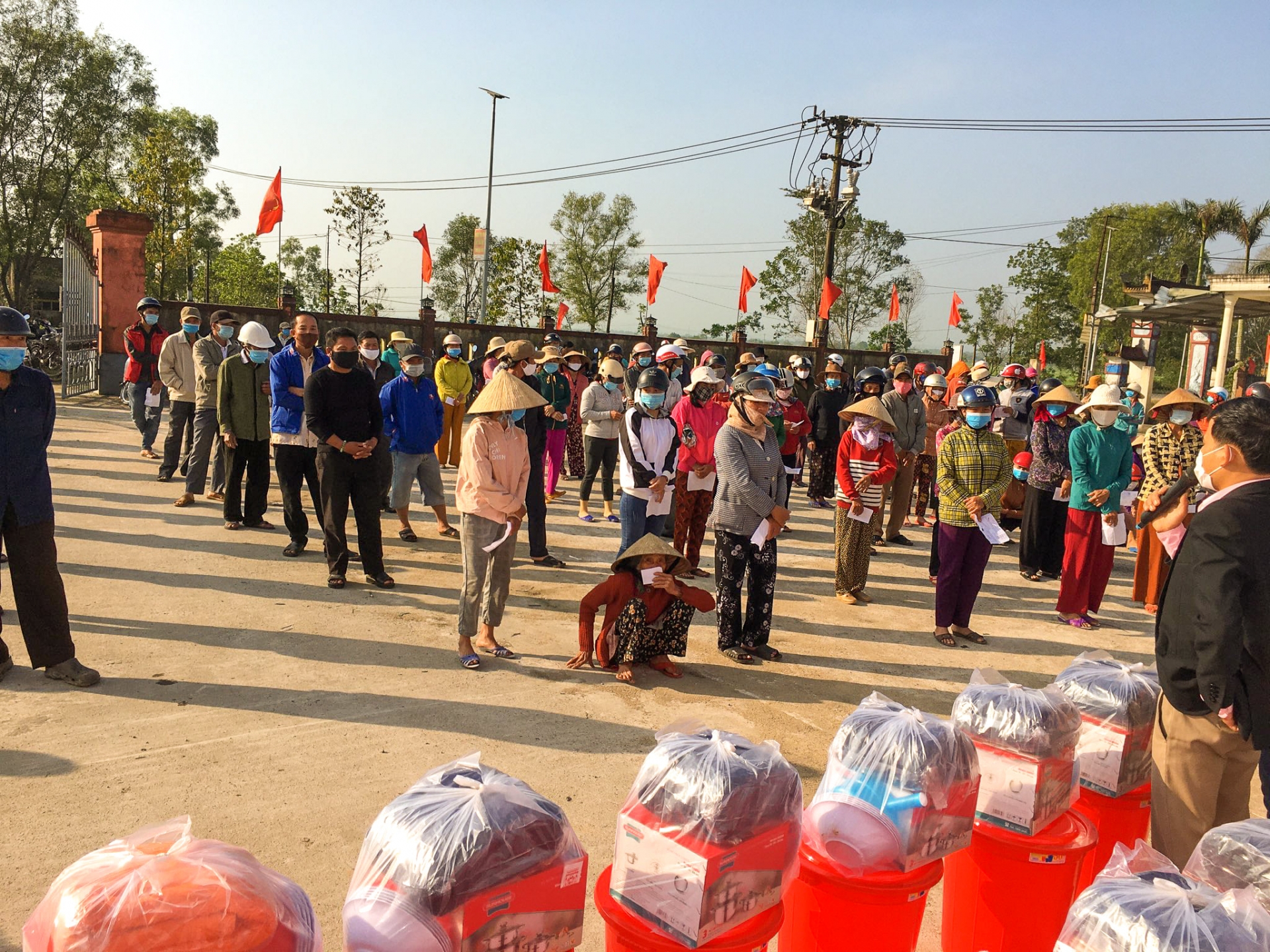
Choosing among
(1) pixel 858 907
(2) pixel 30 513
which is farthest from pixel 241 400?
(1) pixel 858 907

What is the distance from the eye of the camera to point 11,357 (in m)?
4.24

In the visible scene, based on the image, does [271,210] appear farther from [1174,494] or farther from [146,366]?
A: [1174,494]

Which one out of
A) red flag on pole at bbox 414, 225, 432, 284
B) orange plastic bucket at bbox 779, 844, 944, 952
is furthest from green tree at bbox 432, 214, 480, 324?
orange plastic bucket at bbox 779, 844, 944, 952

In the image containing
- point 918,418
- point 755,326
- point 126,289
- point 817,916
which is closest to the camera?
point 817,916

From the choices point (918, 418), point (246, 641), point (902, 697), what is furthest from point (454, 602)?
point (918, 418)

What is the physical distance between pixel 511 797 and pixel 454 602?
14.8 feet

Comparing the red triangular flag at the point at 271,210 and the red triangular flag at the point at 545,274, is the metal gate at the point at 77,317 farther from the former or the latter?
the red triangular flag at the point at 545,274

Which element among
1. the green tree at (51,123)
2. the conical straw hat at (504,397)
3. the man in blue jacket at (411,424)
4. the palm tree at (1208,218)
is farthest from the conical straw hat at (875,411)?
the palm tree at (1208,218)

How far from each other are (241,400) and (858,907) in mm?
6937

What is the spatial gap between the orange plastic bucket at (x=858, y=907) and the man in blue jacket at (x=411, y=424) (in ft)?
19.6

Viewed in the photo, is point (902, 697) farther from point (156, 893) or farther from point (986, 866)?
point (156, 893)

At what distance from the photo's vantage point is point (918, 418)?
952cm

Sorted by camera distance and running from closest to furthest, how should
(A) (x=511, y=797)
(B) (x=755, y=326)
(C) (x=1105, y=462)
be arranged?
(A) (x=511, y=797)
(C) (x=1105, y=462)
(B) (x=755, y=326)

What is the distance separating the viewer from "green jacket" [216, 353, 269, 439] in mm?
7684
